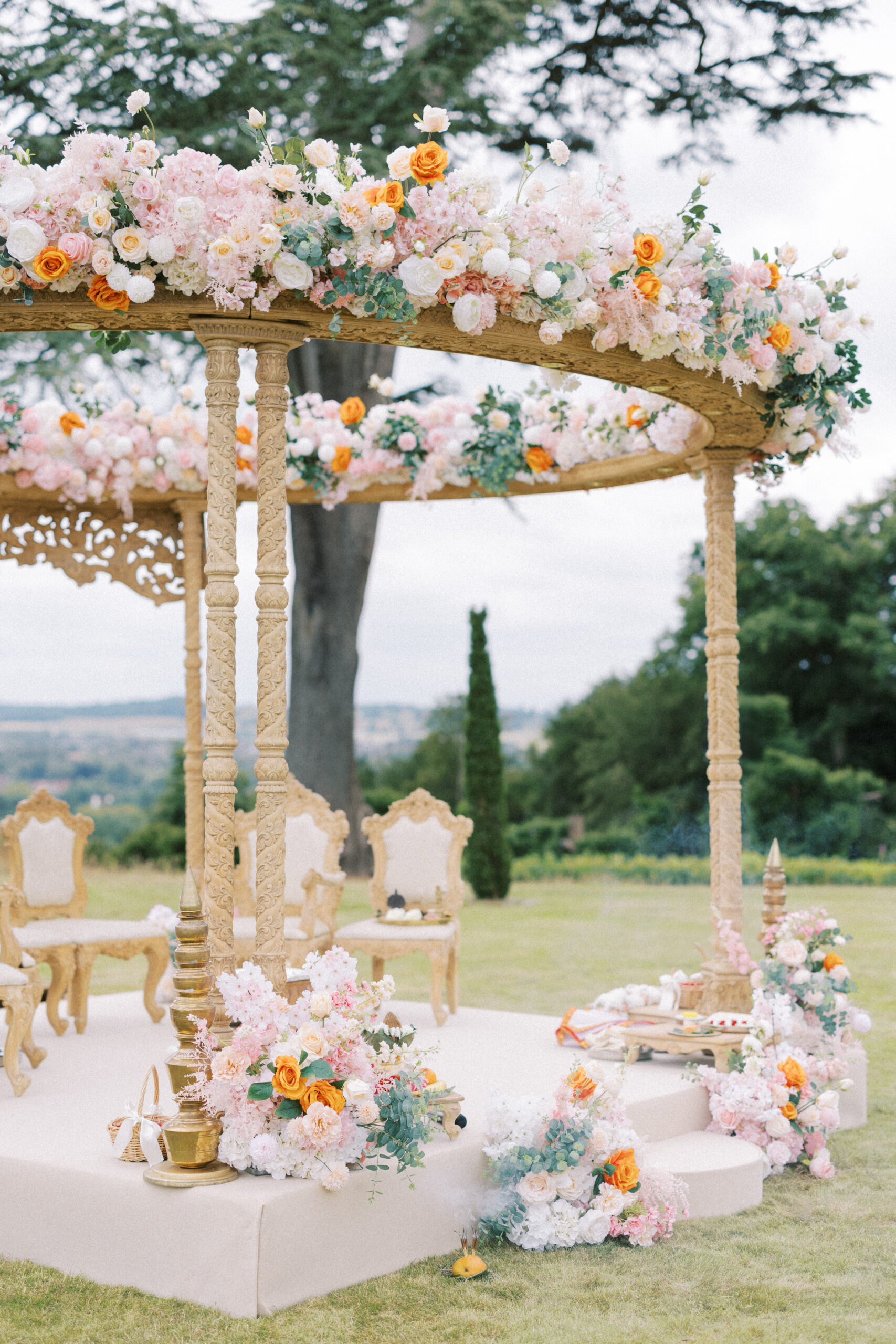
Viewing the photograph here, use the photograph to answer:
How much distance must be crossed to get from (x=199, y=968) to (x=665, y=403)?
10.6 feet

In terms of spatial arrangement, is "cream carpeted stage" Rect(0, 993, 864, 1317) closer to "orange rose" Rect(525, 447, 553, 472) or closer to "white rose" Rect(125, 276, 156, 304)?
"white rose" Rect(125, 276, 156, 304)

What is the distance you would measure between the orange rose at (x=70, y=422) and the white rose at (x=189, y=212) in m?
2.88

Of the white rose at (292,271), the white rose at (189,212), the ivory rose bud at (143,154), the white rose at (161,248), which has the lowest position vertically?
the white rose at (292,271)

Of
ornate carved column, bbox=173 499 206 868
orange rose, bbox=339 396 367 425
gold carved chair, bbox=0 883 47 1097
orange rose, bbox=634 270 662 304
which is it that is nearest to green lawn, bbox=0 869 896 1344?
gold carved chair, bbox=0 883 47 1097

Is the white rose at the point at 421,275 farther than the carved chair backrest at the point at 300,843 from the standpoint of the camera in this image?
No

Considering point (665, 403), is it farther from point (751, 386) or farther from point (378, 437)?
point (378, 437)

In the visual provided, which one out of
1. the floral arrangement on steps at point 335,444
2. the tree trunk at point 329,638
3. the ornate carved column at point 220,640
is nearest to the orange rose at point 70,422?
the floral arrangement on steps at point 335,444

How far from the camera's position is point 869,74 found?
1161 centimetres

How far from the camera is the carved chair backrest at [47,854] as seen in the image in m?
6.86

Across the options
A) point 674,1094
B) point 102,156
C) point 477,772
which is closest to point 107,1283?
point 674,1094

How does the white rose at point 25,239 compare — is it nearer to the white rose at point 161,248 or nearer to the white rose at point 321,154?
the white rose at point 161,248

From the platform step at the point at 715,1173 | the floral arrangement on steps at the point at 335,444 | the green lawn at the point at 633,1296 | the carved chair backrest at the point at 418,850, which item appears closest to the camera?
the green lawn at the point at 633,1296

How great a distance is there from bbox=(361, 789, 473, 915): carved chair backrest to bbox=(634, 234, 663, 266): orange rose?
356 centimetres

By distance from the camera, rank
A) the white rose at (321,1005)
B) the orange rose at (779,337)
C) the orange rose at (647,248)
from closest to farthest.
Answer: the white rose at (321,1005) < the orange rose at (647,248) < the orange rose at (779,337)
